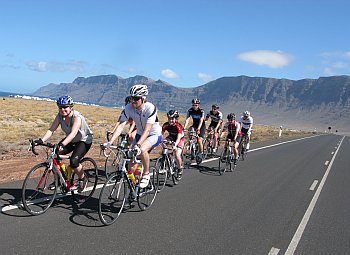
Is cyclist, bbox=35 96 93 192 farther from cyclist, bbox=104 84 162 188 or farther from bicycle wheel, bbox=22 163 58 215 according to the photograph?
cyclist, bbox=104 84 162 188

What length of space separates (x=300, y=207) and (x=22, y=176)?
6.86 m

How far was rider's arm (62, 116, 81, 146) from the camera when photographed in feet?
19.7

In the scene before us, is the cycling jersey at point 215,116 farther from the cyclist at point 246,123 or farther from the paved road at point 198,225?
the paved road at point 198,225

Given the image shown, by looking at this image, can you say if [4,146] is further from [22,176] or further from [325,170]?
[325,170]

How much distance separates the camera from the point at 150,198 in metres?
7.26

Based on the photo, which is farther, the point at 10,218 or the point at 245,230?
the point at 245,230

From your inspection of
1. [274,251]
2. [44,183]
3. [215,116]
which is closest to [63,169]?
[44,183]

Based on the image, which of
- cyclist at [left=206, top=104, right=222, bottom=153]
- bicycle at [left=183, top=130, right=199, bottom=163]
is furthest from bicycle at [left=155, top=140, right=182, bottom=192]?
cyclist at [left=206, top=104, right=222, bottom=153]

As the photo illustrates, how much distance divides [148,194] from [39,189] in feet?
6.71

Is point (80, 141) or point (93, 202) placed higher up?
point (80, 141)

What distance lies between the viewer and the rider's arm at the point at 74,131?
600cm

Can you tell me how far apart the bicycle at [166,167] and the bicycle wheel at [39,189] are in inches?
90.5

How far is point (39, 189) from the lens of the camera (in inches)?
247

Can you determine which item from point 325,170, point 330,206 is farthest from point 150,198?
point 325,170
